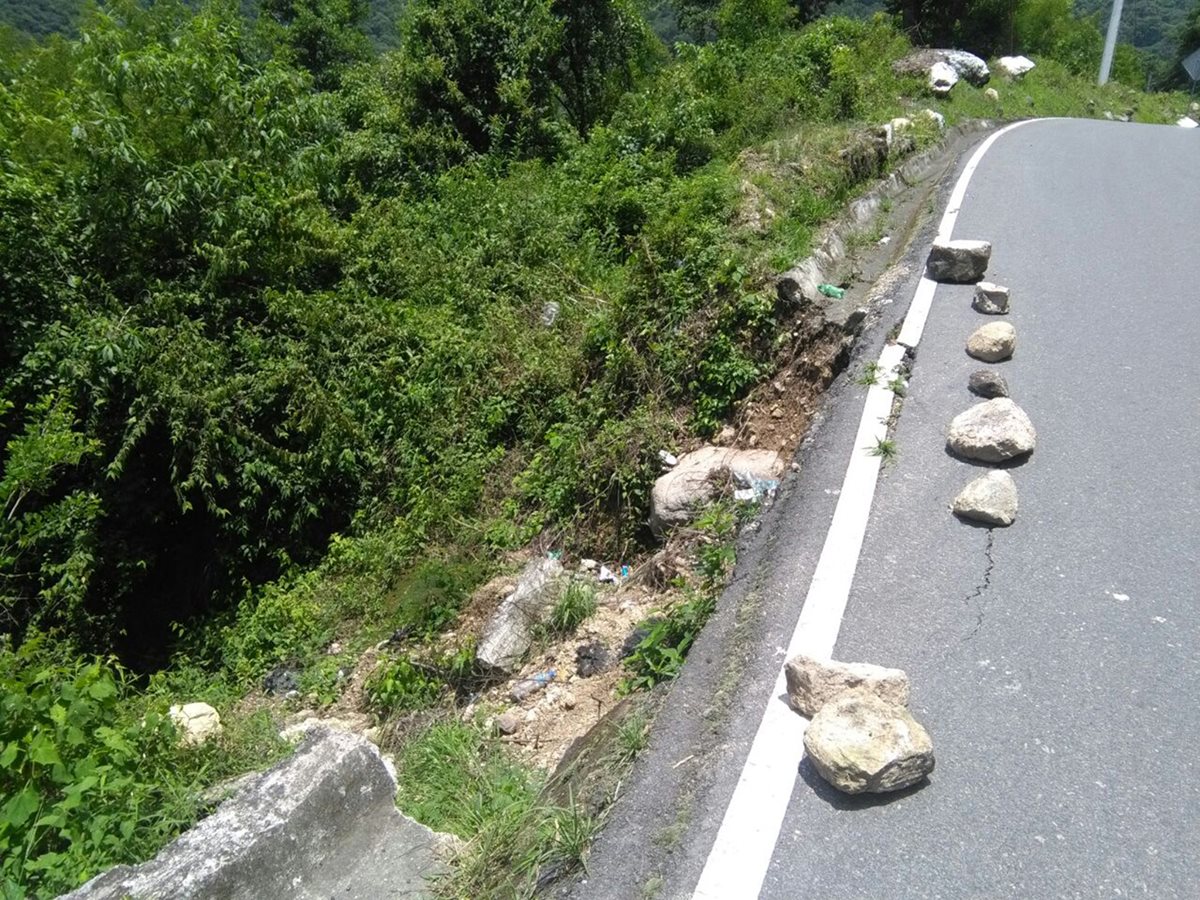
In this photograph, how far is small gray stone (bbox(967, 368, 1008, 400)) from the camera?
16.5 feet

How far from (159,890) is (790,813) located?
2.08m

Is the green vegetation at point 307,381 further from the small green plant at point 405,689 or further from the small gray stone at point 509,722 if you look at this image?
the small gray stone at point 509,722

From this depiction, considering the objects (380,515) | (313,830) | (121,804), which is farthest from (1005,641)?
(380,515)

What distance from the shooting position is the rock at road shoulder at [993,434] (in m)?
4.39

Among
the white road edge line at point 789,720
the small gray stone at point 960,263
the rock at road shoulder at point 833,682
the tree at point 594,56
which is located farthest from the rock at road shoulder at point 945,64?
the rock at road shoulder at point 833,682

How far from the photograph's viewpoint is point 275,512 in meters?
7.29

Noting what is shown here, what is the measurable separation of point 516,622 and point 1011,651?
2.76m

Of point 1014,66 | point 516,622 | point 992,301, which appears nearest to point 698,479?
point 516,622

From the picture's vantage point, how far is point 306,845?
314 centimetres

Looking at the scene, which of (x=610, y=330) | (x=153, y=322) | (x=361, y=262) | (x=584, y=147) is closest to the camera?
(x=610, y=330)

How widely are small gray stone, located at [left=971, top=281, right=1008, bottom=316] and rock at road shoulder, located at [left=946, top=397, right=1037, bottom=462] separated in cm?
170

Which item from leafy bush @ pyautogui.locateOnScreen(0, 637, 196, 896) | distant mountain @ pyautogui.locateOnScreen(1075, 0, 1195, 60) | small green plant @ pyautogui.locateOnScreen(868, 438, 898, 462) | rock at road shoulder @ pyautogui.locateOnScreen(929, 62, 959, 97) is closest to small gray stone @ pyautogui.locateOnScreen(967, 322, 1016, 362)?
small green plant @ pyautogui.locateOnScreen(868, 438, 898, 462)

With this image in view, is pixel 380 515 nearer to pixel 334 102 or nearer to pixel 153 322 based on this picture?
pixel 153 322

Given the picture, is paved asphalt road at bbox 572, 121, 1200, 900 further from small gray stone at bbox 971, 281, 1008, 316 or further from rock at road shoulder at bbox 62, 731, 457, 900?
rock at road shoulder at bbox 62, 731, 457, 900
